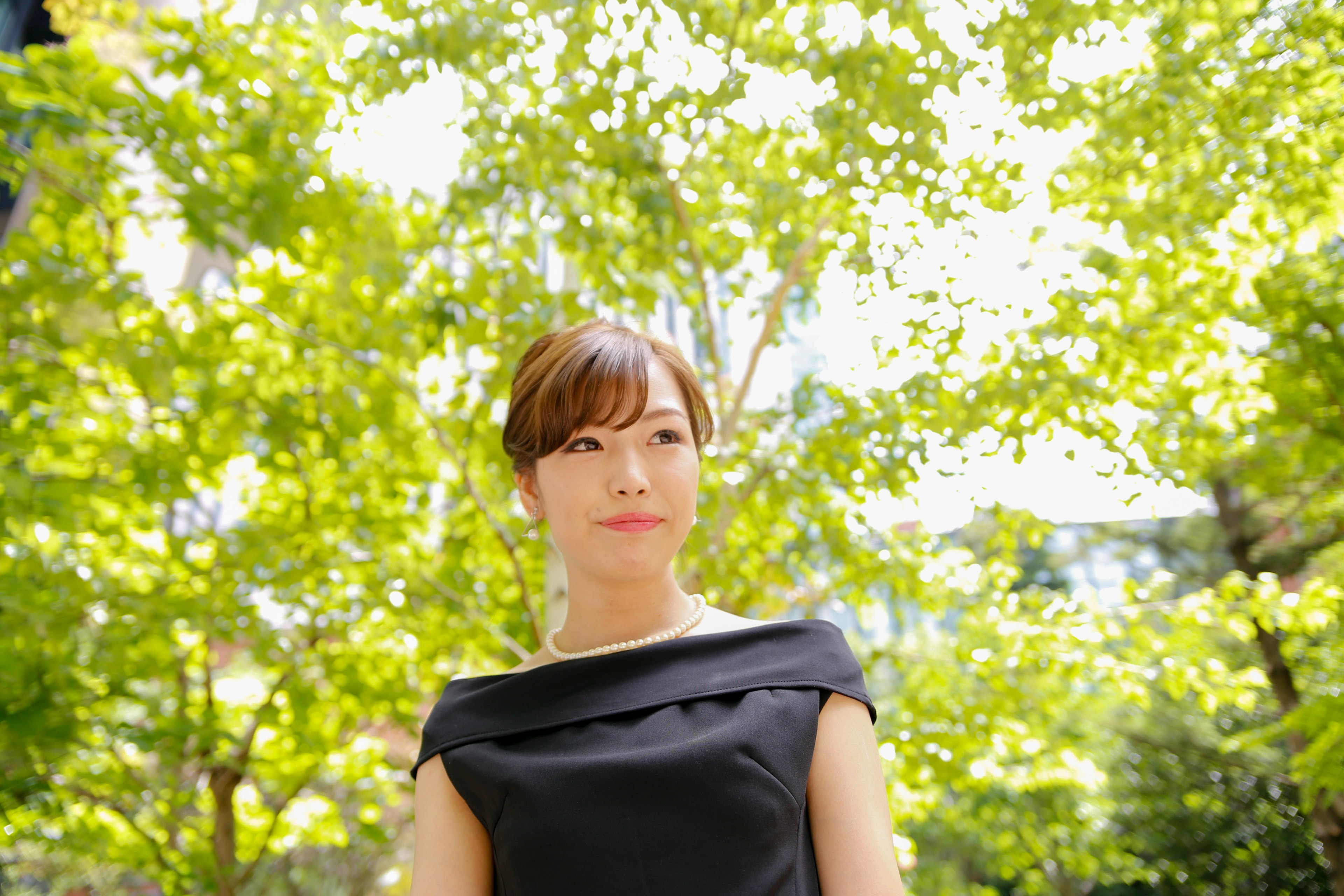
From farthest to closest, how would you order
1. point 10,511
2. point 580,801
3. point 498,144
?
1. point 498,144
2. point 10,511
3. point 580,801

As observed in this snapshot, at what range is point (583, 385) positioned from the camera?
1083mm

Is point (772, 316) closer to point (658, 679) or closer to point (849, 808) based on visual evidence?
point (658, 679)

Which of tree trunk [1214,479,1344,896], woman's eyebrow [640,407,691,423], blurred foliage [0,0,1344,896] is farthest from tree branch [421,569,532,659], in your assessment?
tree trunk [1214,479,1344,896]

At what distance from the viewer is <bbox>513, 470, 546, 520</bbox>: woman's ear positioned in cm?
120

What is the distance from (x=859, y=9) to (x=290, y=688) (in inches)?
107

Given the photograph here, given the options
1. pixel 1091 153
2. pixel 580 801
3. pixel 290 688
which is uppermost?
pixel 1091 153

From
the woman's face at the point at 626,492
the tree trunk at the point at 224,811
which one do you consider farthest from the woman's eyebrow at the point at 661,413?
the tree trunk at the point at 224,811

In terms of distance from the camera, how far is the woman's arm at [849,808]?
93 centimetres

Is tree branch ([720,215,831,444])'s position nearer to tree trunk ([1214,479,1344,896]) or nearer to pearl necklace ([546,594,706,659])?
pearl necklace ([546,594,706,659])

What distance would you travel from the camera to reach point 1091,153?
2430mm

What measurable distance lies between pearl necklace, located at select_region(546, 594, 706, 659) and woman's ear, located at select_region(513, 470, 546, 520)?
21cm

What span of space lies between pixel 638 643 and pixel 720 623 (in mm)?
139

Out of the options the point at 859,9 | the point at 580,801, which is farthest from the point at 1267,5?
the point at 580,801

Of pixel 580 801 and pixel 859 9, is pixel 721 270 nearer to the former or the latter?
pixel 859 9
